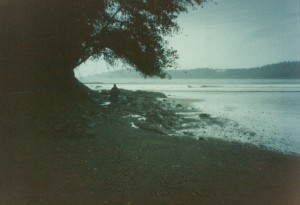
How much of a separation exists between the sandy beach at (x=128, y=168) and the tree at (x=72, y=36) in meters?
5.04

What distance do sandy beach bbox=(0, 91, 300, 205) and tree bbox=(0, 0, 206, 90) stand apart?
16.5 ft

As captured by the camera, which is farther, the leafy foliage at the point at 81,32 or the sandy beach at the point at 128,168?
the leafy foliage at the point at 81,32

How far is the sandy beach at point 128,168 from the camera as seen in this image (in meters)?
8.16

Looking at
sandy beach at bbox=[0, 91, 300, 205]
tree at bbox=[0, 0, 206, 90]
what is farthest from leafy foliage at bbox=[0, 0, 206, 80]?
sandy beach at bbox=[0, 91, 300, 205]

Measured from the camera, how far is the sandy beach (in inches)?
321

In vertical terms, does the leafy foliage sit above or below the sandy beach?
above

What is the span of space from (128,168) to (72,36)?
1254 cm

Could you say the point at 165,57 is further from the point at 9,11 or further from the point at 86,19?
the point at 9,11

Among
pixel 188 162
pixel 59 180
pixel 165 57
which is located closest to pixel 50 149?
pixel 59 180

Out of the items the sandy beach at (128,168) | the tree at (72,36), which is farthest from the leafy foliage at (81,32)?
the sandy beach at (128,168)

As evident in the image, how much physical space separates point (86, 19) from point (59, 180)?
15196 mm

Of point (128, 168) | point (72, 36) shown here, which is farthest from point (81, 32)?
point (128, 168)

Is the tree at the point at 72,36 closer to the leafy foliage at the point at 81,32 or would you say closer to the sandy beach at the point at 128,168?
the leafy foliage at the point at 81,32

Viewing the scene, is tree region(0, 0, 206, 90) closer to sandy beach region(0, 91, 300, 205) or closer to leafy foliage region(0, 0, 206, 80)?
leafy foliage region(0, 0, 206, 80)
